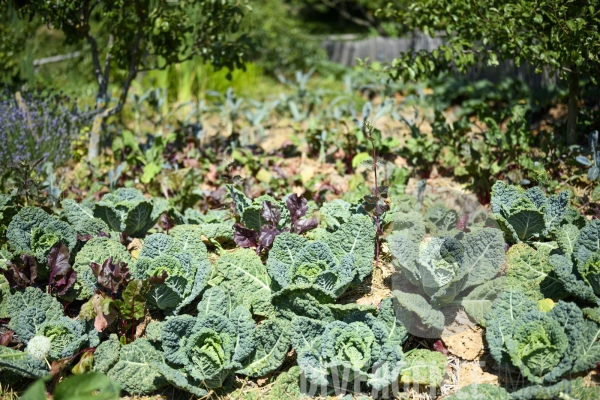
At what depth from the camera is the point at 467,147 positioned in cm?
414

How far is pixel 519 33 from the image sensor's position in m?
3.48

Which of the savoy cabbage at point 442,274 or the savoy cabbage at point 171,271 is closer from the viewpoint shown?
the savoy cabbage at point 442,274

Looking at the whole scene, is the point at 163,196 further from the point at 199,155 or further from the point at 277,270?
the point at 277,270

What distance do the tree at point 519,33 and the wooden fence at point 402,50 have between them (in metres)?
1.82

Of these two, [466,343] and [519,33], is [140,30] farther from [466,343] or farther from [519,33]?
[466,343]

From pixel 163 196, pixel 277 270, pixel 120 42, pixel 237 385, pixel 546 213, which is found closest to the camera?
pixel 237 385

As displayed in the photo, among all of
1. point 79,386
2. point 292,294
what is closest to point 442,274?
point 292,294

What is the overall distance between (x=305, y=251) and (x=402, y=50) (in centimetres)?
527

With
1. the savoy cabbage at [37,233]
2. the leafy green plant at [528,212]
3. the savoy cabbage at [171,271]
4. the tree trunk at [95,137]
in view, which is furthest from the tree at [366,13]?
the savoy cabbage at [37,233]

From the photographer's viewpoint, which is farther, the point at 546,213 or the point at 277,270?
the point at 546,213

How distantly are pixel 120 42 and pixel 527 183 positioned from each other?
9.78 feet

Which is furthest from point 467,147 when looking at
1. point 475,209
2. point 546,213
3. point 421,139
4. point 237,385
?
point 237,385

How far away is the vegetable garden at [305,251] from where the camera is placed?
2.29 meters

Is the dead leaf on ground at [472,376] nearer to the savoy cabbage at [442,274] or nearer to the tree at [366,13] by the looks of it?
the savoy cabbage at [442,274]
